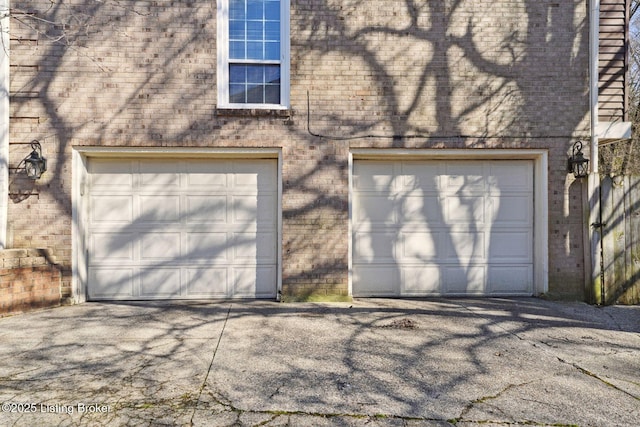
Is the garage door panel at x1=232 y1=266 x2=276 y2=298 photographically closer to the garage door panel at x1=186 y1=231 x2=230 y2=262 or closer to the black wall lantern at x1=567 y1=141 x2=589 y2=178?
the garage door panel at x1=186 y1=231 x2=230 y2=262

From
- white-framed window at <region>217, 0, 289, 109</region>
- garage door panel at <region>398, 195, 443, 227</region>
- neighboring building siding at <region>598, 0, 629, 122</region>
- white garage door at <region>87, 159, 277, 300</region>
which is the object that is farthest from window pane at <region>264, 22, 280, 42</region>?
neighboring building siding at <region>598, 0, 629, 122</region>

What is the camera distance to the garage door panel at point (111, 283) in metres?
6.44

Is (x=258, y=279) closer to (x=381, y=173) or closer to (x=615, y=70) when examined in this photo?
(x=381, y=173)

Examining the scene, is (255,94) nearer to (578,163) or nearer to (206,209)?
(206,209)

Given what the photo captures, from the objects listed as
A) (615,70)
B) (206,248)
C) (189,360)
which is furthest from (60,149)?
(615,70)

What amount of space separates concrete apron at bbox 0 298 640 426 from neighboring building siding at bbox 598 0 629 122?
Answer: 10.8 ft

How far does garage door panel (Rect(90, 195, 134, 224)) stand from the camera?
21.1 feet

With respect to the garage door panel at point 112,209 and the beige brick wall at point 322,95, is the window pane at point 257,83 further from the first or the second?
the garage door panel at point 112,209

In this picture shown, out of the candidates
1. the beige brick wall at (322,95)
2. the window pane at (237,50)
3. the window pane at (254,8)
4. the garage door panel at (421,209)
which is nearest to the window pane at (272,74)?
the beige brick wall at (322,95)

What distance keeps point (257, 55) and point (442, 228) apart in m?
4.14

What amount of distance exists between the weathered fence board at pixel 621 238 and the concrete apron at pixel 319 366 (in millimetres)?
596

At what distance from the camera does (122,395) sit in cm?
318

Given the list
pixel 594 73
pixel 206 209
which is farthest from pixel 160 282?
pixel 594 73

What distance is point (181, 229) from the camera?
21.3ft
